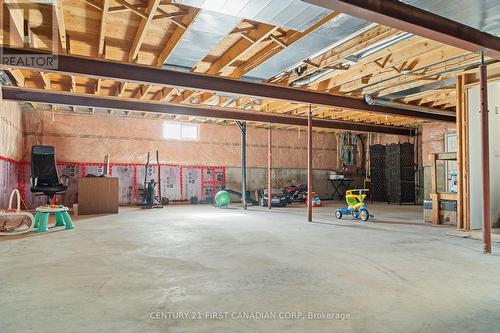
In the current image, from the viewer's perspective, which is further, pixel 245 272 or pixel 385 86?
pixel 385 86

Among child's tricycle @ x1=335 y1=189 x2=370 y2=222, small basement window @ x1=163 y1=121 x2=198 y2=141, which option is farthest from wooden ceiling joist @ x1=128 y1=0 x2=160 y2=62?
small basement window @ x1=163 y1=121 x2=198 y2=141

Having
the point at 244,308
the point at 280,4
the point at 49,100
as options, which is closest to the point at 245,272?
the point at 244,308

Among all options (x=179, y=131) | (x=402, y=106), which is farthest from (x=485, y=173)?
(x=179, y=131)

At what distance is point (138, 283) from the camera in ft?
8.63

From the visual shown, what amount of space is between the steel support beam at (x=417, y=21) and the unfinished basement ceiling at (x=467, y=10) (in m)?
0.08

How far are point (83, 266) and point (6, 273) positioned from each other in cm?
63

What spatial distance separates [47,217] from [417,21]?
5.92 meters

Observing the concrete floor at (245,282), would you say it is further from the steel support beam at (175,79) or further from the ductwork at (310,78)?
the ductwork at (310,78)

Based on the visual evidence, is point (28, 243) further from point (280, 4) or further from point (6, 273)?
point (280, 4)

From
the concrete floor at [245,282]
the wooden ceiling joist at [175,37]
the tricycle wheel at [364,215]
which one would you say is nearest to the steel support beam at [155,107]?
the wooden ceiling joist at [175,37]

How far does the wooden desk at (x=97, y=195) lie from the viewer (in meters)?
7.68

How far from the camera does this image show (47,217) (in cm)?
530

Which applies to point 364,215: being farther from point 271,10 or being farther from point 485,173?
point 271,10

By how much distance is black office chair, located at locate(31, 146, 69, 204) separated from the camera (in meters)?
7.29
